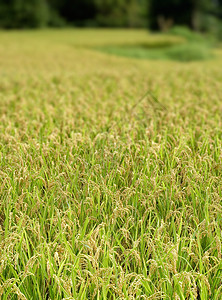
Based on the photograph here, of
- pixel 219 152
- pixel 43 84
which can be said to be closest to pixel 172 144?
pixel 219 152

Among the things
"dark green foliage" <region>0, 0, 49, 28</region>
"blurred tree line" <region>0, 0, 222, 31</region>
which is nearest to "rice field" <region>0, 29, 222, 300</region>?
"blurred tree line" <region>0, 0, 222, 31</region>

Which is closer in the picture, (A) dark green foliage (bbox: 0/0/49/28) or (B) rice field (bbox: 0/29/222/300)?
(B) rice field (bbox: 0/29/222/300)

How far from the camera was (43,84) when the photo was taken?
648 centimetres

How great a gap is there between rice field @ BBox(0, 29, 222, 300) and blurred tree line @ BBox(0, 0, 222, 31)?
18.1 m

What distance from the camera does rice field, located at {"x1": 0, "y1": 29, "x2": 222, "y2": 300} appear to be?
1655mm

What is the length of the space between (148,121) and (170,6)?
19.7 metres

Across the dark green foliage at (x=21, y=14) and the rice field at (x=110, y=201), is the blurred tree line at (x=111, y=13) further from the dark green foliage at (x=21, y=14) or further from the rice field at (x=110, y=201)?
the rice field at (x=110, y=201)

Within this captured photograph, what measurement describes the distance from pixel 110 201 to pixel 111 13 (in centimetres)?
4444

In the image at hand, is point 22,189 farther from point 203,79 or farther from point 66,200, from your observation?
point 203,79

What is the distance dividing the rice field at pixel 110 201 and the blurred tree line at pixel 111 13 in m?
18.1

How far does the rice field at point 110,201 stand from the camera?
5.43ft

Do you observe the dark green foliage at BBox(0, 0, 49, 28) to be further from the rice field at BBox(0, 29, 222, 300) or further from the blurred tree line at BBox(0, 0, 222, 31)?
the rice field at BBox(0, 29, 222, 300)

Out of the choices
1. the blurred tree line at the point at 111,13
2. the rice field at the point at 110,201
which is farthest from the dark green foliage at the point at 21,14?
the rice field at the point at 110,201

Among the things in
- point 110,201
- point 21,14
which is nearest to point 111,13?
point 21,14
